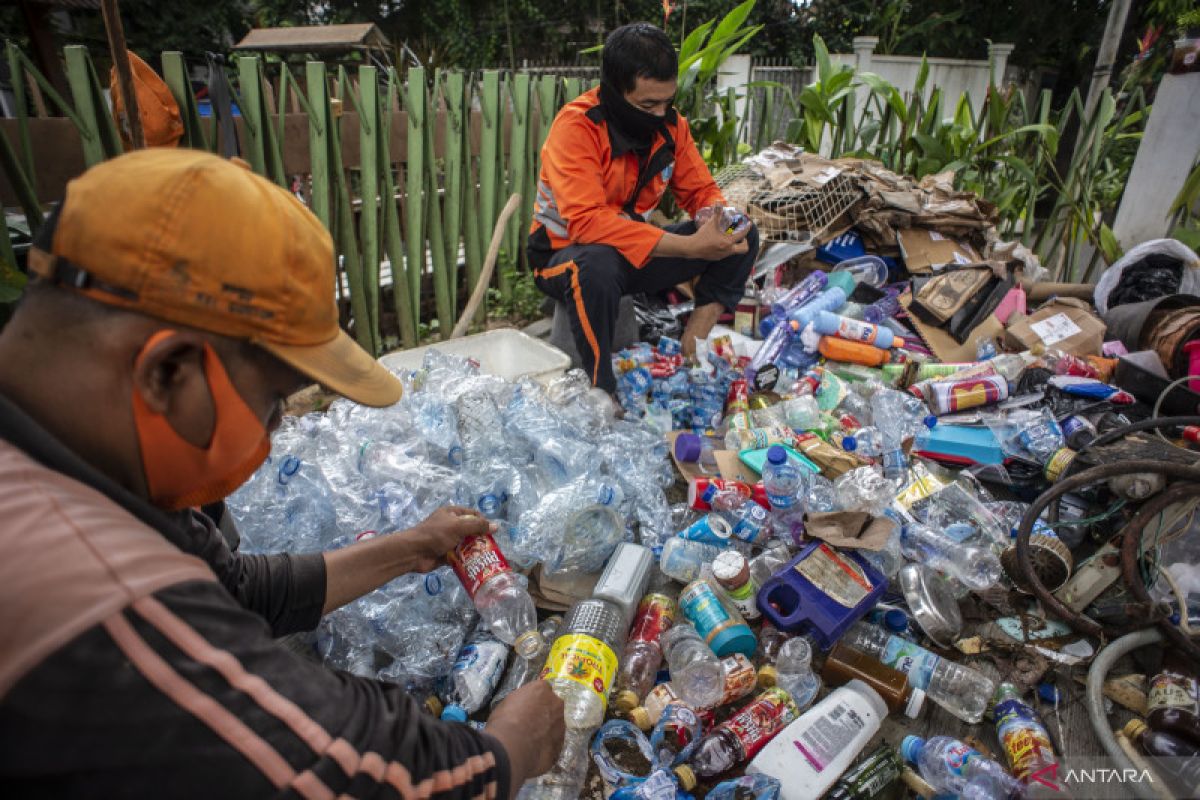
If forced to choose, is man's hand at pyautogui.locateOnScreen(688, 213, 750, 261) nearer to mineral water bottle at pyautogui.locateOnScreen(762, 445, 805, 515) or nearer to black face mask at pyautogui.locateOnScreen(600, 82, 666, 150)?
black face mask at pyautogui.locateOnScreen(600, 82, 666, 150)

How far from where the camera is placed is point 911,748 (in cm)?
176

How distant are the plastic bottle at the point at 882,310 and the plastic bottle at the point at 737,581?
268cm

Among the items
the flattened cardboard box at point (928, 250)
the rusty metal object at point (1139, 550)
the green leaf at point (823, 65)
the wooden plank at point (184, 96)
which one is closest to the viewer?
the rusty metal object at point (1139, 550)

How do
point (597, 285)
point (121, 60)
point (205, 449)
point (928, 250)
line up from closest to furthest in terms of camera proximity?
point (205, 449), point (121, 60), point (597, 285), point (928, 250)

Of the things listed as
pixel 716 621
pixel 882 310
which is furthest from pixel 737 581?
pixel 882 310

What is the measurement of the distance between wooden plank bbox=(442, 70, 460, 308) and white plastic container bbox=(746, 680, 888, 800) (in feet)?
12.1

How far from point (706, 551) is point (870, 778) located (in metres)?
0.89

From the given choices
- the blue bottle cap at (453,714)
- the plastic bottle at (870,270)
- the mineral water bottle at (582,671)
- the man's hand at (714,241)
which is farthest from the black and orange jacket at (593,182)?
the blue bottle cap at (453,714)

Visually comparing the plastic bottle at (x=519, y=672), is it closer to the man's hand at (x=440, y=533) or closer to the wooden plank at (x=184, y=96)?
the man's hand at (x=440, y=533)

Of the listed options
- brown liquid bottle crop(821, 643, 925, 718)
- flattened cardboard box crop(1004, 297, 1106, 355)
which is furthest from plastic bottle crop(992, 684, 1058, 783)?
flattened cardboard box crop(1004, 297, 1106, 355)

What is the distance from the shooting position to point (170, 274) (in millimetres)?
863

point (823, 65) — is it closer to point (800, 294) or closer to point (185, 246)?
point (800, 294)

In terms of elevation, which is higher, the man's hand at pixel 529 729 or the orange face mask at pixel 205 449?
the orange face mask at pixel 205 449

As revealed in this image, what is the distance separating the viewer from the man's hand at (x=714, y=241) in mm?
3500
